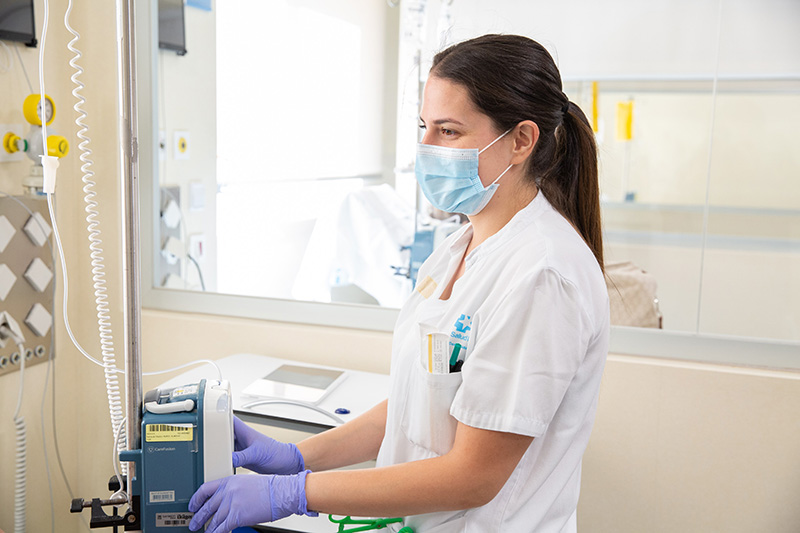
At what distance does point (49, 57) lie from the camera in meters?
2.20

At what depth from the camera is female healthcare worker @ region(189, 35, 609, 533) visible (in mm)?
991

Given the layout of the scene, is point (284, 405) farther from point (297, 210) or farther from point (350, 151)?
point (350, 151)

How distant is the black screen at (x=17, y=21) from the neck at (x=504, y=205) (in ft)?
5.12

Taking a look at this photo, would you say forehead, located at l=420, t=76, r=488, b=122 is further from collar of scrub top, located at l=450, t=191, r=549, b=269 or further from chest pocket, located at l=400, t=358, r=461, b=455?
chest pocket, located at l=400, t=358, r=461, b=455

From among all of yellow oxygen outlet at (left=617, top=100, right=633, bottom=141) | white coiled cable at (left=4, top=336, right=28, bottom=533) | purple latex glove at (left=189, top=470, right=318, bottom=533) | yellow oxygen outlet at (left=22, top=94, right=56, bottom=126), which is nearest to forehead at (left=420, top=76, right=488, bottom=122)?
purple latex glove at (left=189, top=470, right=318, bottom=533)

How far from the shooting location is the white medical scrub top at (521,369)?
98cm

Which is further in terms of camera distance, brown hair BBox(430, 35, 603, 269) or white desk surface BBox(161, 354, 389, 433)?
white desk surface BBox(161, 354, 389, 433)

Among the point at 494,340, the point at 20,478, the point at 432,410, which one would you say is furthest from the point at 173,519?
the point at 20,478

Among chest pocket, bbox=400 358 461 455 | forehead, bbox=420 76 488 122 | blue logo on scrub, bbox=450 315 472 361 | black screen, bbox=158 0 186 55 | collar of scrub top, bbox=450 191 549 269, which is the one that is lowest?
chest pocket, bbox=400 358 461 455

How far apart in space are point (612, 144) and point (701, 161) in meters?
0.37

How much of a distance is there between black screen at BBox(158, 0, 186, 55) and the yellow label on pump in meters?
1.81

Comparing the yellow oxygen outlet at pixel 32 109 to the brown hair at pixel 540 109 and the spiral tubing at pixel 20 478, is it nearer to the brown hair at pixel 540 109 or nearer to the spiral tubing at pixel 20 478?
the spiral tubing at pixel 20 478

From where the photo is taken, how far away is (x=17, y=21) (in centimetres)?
198

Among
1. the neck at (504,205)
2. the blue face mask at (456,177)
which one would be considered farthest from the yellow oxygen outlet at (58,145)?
the neck at (504,205)
